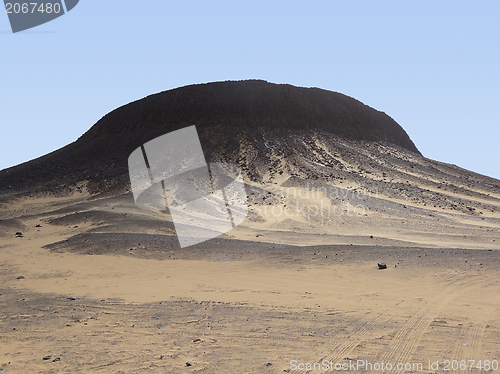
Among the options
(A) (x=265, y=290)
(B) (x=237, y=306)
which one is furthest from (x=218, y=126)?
(B) (x=237, y=306)

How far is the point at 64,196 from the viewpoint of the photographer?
40125 millimetres

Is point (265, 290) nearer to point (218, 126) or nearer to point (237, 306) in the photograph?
point (237, 306)

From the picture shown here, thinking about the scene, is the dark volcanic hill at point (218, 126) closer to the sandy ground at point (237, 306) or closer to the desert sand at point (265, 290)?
the desert sand at point (265, 290)

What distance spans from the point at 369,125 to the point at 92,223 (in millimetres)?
39725

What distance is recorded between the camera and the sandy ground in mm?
6062

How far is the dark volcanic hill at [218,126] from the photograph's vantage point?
44.3 m

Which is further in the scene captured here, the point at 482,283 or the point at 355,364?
the point at 482,283

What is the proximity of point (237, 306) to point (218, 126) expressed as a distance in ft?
133

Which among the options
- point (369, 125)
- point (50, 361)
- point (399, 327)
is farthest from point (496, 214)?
point (50, 361)

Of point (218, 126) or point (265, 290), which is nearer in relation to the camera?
point (265, 290)

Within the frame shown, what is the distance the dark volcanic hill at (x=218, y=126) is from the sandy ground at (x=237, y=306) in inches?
1070

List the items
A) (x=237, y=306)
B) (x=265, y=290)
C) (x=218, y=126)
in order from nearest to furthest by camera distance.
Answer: (x=237, y=306) < (x=265, y=290) < (x=218, y=126)

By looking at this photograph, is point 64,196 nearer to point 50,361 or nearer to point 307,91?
point 307,91

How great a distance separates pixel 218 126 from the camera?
48.1 m
